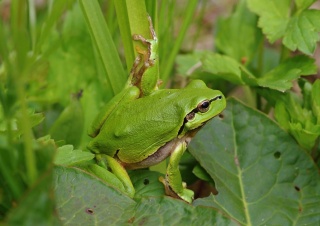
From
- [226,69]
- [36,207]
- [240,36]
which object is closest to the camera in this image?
[36,207]

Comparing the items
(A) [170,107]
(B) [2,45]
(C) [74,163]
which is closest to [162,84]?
(A) [170,107]

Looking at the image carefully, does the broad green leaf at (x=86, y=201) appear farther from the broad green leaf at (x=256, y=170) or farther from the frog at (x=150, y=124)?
the broad green leaf at (x=256, y=170)

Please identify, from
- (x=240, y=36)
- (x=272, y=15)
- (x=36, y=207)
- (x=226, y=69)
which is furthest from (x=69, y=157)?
(x=240, y=36)

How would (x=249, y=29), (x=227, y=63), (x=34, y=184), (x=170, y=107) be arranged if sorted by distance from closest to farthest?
1. (x=34, y=184)
2. (x=170, y=107)
3. (x=227, y=63)
4. (x=249, y=29)

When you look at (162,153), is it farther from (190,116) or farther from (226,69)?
(226,69)

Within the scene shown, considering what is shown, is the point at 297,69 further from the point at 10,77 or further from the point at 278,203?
the point at 10,77

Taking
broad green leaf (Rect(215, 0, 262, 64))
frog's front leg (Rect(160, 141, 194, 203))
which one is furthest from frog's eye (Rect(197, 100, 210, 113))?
broad green leaf (Rect(215, 0, 262, 64))
